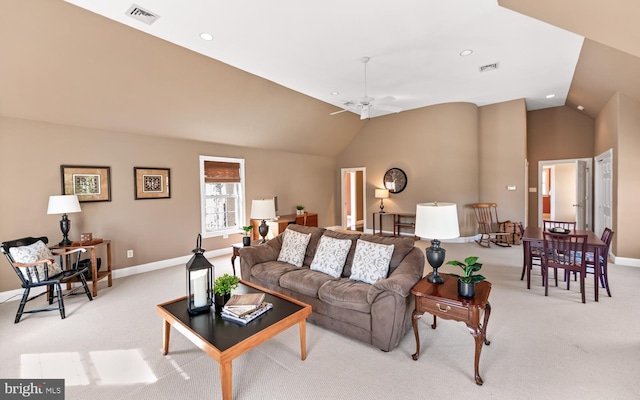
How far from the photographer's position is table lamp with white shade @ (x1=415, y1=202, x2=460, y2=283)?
96.7 inches

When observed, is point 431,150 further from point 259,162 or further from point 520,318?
point 520,318

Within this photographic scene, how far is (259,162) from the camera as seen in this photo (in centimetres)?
688

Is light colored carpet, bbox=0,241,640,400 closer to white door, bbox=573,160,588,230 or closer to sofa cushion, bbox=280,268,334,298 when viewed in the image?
sofa cushion, bbox=280,268,334,298

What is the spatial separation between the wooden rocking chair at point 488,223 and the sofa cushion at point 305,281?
204 inches

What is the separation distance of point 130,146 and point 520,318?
19.6 ft

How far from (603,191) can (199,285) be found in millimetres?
7596

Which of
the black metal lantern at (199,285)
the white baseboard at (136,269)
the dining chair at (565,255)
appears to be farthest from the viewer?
the white baseboard at (136,269)

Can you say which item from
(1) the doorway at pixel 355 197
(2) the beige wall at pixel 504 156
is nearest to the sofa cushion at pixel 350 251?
(2) the beige wall at pixel 504 156

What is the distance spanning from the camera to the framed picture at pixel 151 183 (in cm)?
488

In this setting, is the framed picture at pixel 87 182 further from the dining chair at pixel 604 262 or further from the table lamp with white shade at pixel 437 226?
the dining chair at pixel 604 262

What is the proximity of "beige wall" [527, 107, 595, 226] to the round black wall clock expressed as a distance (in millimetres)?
3374

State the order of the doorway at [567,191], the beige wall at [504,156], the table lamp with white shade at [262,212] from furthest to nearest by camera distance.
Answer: the doorway at [567,191] → the beige wall at [504,156] → the table lamp with white shade at [262,212]

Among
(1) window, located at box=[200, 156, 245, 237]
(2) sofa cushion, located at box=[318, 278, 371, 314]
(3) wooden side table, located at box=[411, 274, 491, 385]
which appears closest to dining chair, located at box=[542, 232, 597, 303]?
(3) wooden side table, located at box=[411, 274, 491, 385]

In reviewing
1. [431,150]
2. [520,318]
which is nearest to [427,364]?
[520,318]
